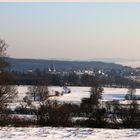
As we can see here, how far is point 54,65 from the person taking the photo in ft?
638

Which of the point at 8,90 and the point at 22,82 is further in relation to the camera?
the point at 22,82

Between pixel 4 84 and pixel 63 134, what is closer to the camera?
pixel 63 134

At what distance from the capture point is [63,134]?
1221 centimetres

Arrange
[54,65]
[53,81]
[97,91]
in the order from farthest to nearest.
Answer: [54,65], [53,81], [97,91]

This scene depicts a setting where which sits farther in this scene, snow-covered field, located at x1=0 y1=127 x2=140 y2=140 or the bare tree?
the bare tree

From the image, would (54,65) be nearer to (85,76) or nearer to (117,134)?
(85,76)

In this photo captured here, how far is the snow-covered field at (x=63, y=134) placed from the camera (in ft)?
38.1

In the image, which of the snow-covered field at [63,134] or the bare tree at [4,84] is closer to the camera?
the snow-covered field at [63,134]

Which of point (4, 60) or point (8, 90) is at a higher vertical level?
point (4, 60)

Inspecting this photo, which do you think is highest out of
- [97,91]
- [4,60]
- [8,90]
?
[4,60]

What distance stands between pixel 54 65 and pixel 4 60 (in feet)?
568

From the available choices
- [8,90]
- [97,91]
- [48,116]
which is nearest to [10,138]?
[48,116]

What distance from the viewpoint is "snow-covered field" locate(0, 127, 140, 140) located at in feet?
38.1

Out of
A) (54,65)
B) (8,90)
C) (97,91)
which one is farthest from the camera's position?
(54,65)
